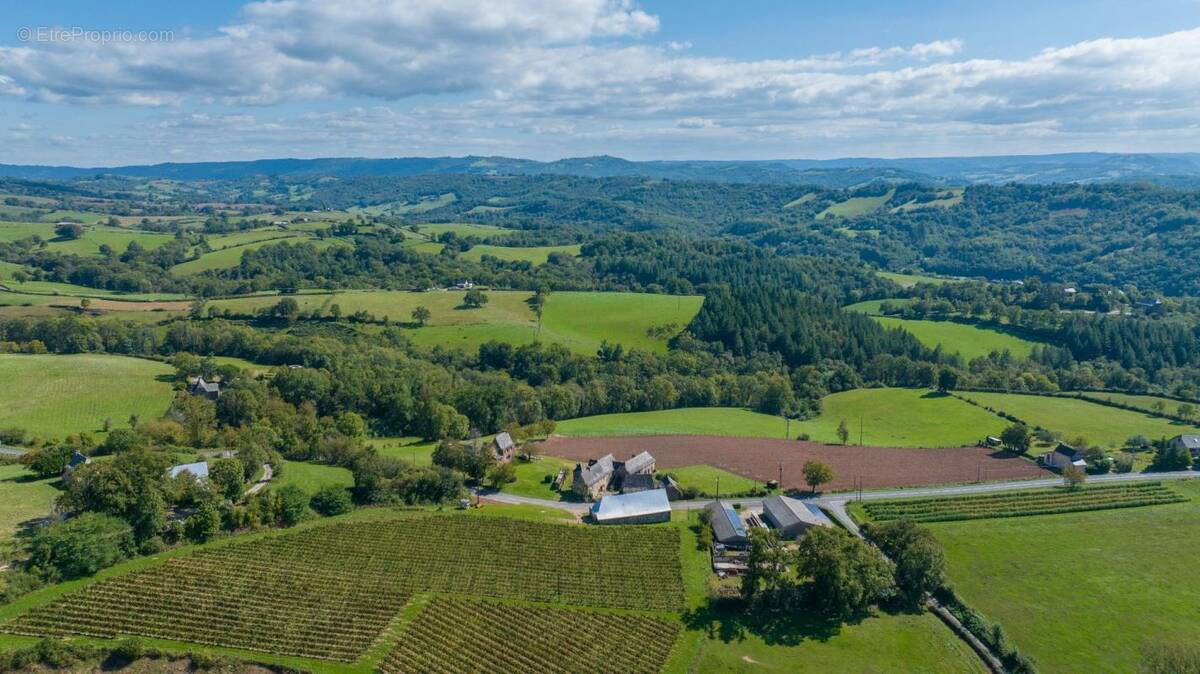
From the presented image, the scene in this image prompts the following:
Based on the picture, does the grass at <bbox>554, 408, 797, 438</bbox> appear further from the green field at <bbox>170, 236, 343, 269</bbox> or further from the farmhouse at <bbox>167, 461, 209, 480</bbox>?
the green field at <bbox>170, 236, 343, 269</bbox>

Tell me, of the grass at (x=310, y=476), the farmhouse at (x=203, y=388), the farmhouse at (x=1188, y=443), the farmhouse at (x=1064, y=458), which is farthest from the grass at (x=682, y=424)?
the farmhouse at (x=203, y=388)

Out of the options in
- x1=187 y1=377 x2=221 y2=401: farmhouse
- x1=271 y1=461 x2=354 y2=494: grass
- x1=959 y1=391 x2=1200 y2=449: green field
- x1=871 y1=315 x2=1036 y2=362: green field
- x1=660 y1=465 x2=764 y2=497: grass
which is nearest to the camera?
x1=271 y1=461 x2=354 y2=494: grass

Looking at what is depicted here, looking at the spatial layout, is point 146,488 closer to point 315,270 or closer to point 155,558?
point 155,558

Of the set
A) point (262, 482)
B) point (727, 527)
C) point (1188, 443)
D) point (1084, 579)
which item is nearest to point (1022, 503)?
point (1084, 579)

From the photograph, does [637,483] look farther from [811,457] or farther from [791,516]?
[811,457]

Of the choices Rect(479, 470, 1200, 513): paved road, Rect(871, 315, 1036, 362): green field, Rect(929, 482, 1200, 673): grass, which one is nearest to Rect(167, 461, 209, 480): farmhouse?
Rect(479, 470, 1200, 513): paved road

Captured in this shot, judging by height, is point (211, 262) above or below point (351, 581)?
above
